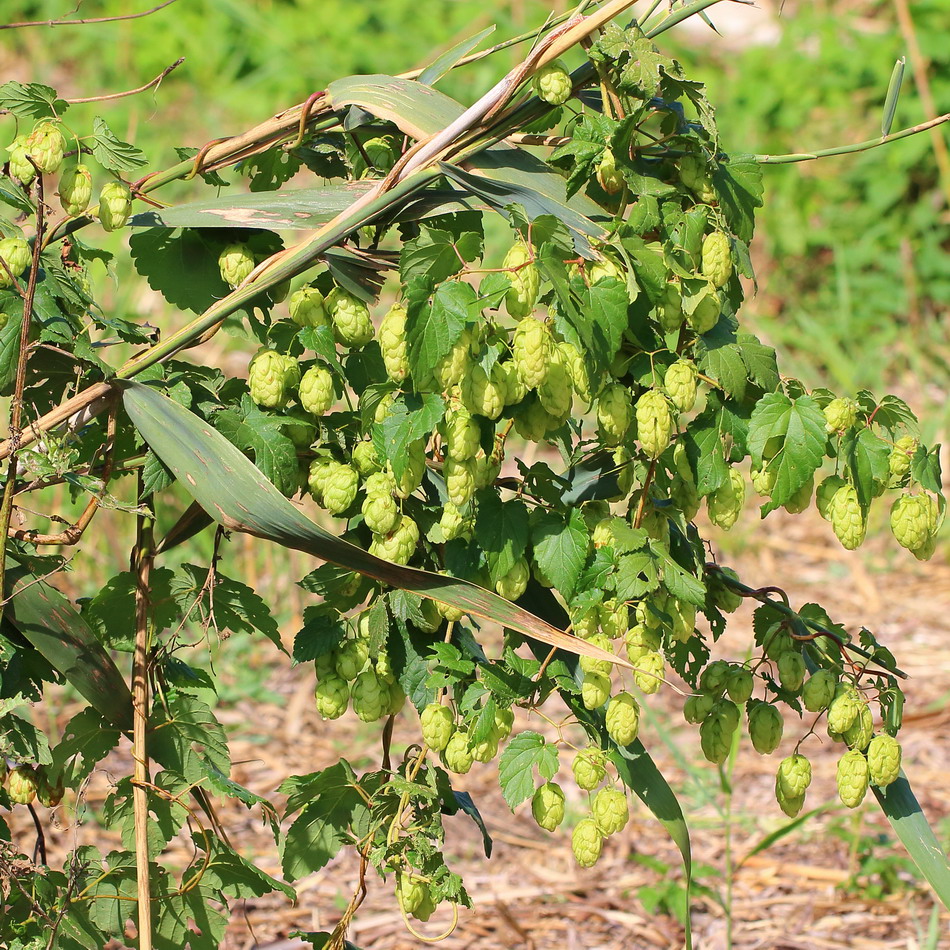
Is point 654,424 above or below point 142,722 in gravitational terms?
above

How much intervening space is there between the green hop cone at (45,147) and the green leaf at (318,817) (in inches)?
26.0

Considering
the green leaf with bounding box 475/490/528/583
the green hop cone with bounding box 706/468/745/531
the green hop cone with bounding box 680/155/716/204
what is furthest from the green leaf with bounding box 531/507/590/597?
the green hop cone with bounding box 680/155/716/204

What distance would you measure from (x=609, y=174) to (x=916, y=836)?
76 cm

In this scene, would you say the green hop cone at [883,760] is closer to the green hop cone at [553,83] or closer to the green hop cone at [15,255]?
the green hop cone at [553,83]

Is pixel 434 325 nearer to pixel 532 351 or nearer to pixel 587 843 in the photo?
pixel 532 351

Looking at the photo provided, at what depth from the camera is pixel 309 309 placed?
112 cm

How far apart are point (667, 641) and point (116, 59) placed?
586 centimetres

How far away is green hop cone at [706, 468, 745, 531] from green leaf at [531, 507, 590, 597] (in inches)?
4.8

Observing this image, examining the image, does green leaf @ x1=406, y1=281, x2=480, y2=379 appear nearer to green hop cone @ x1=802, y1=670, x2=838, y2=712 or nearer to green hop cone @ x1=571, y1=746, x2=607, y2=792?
green hop cone @ x1=571, y1=746, x2=607, y2=792

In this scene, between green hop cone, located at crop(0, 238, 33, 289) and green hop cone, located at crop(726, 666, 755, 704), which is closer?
green hop cone, located at crop(0, 238, 33, 289)

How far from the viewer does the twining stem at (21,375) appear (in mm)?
1049

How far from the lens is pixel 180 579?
1273 millimetres

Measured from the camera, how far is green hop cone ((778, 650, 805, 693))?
1154mm

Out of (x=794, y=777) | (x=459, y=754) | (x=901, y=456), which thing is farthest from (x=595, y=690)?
(x=901, y=456)
